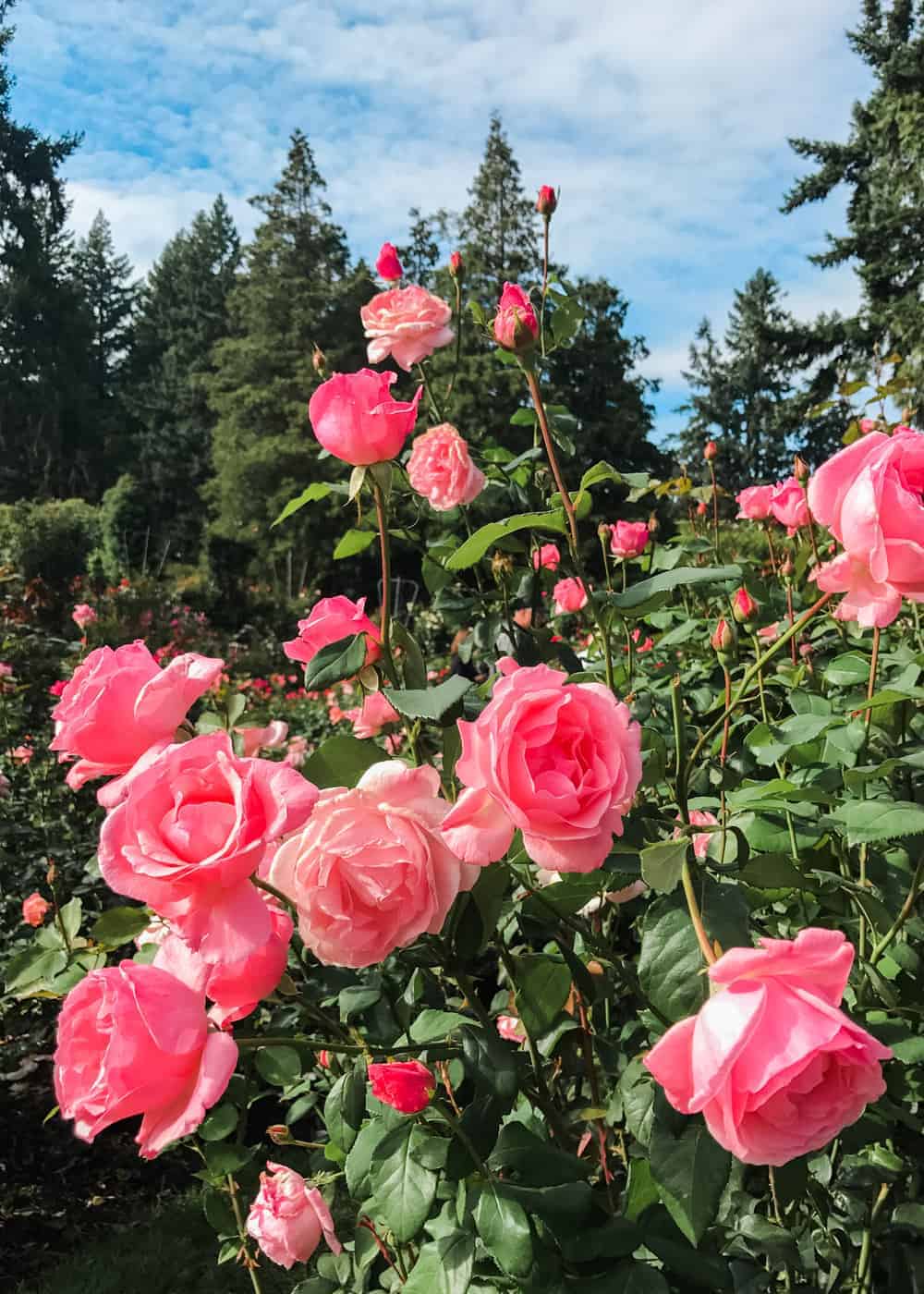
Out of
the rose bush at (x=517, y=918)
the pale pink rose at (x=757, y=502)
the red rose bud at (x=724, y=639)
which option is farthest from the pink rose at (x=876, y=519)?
the pale pink rose at (x=757, y=502)

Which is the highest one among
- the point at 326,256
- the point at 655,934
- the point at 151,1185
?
the point at 326,256

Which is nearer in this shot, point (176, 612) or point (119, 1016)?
point (119, 1016)

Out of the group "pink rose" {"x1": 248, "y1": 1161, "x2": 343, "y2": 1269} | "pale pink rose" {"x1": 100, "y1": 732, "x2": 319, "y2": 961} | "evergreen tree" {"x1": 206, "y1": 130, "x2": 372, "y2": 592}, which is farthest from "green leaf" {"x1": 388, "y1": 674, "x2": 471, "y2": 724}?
"evergreen tree" {"x1": 206, "y1": 130, "x2": 372, "y2": 592}

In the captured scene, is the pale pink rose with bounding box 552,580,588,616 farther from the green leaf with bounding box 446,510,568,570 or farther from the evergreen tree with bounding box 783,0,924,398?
the evergreen tree with bounding box 783,0,924,398

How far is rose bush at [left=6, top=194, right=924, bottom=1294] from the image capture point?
1.77 feet

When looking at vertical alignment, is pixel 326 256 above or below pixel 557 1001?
above

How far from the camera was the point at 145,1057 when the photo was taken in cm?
54

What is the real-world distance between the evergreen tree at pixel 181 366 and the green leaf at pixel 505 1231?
2477cm

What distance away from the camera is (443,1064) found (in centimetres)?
94

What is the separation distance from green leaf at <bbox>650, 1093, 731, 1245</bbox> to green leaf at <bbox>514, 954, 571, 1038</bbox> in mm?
156

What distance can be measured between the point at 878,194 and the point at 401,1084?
18.8m

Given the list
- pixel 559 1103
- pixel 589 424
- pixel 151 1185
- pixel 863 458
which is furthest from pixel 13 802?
pixel 589 424

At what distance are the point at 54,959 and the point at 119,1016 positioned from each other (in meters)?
0.86

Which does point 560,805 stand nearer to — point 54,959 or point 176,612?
point 54,959
